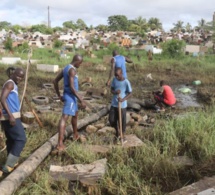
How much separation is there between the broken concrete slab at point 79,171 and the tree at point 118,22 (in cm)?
6299

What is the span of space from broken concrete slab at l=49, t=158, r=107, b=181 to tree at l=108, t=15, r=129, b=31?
63.0 meters

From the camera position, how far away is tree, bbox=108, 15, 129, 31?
65875mm

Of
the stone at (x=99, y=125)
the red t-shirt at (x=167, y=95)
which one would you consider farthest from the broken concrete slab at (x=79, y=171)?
the red t-shirt at (x=167, y=95)

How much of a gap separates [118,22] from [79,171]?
65.5 meters

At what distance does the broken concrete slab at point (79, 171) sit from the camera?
12.8 ft

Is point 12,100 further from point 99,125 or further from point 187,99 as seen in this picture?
point 187,99

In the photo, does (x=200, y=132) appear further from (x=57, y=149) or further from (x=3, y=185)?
(x=3, y=185)

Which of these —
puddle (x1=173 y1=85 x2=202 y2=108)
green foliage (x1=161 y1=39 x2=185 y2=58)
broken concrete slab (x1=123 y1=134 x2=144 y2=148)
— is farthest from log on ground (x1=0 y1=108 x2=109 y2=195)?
green foliage (x1=161 y1=39 x2=185 y2=58)

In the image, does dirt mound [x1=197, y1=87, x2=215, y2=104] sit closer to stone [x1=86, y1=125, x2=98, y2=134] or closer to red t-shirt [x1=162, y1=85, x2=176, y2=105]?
red t-shirt [x1=162, y1=85, x2=176, y2=105]

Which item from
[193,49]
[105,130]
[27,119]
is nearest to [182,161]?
[105,130]

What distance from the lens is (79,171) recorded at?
4035 mm

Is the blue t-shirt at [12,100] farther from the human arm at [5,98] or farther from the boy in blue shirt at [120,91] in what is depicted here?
the boy in blue shirt at [120,91]

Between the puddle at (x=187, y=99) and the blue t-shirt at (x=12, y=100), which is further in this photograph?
the puddle at (x=187, y=99)

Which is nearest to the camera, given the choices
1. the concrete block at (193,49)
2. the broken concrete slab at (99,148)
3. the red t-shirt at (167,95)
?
the broken concrete slab at (99,148)
